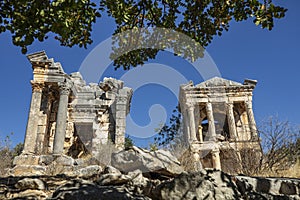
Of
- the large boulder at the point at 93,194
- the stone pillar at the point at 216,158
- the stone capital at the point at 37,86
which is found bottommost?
the large boulder at the point at 93,194

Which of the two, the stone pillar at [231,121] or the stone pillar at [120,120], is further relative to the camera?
the stone pillar at [231,121]

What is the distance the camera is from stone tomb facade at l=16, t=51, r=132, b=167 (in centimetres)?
1341

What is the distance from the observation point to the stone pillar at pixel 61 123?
1250cm

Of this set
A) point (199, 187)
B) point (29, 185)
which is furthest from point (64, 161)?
point (199, 187)

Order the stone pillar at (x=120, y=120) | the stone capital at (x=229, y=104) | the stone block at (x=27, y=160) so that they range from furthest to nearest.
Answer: the stone capital at (x=229, y=104), the stone pillar at (x=120, y=120), the stone block at (x=27, y=160)

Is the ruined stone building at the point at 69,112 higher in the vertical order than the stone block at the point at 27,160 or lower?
higher

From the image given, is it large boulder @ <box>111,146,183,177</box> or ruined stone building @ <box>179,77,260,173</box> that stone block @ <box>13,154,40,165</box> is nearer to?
large boulder @ <box>111,146,183,177</box>

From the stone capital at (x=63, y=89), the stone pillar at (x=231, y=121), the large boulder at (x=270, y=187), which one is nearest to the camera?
the large boulder at (x=270, y=187)

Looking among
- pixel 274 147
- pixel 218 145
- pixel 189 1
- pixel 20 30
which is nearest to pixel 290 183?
pixel 189 1

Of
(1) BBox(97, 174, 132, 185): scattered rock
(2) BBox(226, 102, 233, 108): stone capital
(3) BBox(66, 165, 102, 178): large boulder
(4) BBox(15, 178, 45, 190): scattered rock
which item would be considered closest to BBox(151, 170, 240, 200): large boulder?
(1) BBox(97, 174, 132, 185): scattered rock

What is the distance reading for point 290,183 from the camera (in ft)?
13.8

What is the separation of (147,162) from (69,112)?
36.5ft

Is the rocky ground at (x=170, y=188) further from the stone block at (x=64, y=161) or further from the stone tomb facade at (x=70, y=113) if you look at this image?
the stone tomb facade at (x=70, y=113)

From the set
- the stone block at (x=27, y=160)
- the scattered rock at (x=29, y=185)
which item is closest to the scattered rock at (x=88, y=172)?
the scattered rock at (x=29, y=185)
